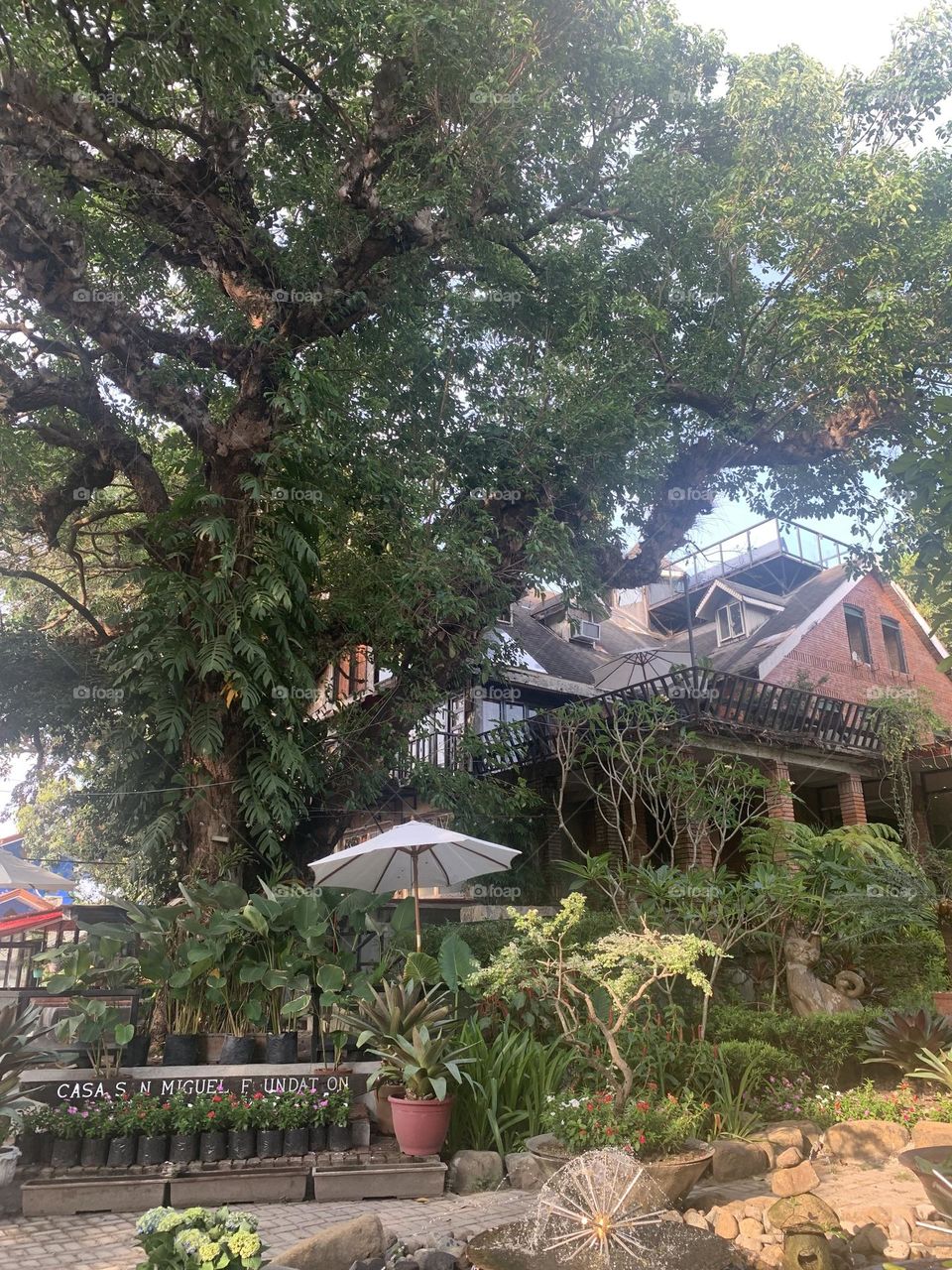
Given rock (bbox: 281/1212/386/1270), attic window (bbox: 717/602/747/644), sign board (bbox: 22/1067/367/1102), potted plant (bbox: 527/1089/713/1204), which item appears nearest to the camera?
rock (bbox: 281/1212/386/1270)

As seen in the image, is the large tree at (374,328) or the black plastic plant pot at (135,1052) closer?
the black plastic plant pot at (135,1052)

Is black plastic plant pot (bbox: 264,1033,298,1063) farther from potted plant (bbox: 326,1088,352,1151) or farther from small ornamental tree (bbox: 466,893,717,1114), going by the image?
small ornamental tree (bbox: 466,893,717,1114)

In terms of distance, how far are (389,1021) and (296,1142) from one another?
1.10 m

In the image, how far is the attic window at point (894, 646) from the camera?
24.2 meters

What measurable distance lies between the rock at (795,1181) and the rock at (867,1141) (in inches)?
74.2

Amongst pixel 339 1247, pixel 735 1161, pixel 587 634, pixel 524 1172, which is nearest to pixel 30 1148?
pixel 339 1247

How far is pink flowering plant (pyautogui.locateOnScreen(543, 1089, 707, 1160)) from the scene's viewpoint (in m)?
6.05

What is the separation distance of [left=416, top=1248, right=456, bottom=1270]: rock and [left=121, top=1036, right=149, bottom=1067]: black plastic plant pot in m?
3.52

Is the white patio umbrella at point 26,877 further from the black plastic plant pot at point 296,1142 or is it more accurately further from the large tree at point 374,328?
the black plastic plant pot at point 296,1142

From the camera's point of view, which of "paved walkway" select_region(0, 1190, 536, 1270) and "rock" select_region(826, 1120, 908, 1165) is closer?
"paved walkway" select_region(0, 1190, 536, 1270)

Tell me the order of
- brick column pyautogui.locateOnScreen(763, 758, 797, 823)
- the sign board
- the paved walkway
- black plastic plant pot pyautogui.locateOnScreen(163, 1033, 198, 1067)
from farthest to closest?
1. brick column pyautogui.locateOnScreen(763, 758, 797, 823)
2. black plastic plant pot pyautogui.locateOnScreen(163, 1033, 198, 1067)
3. the sign board
4. the paved walkway
